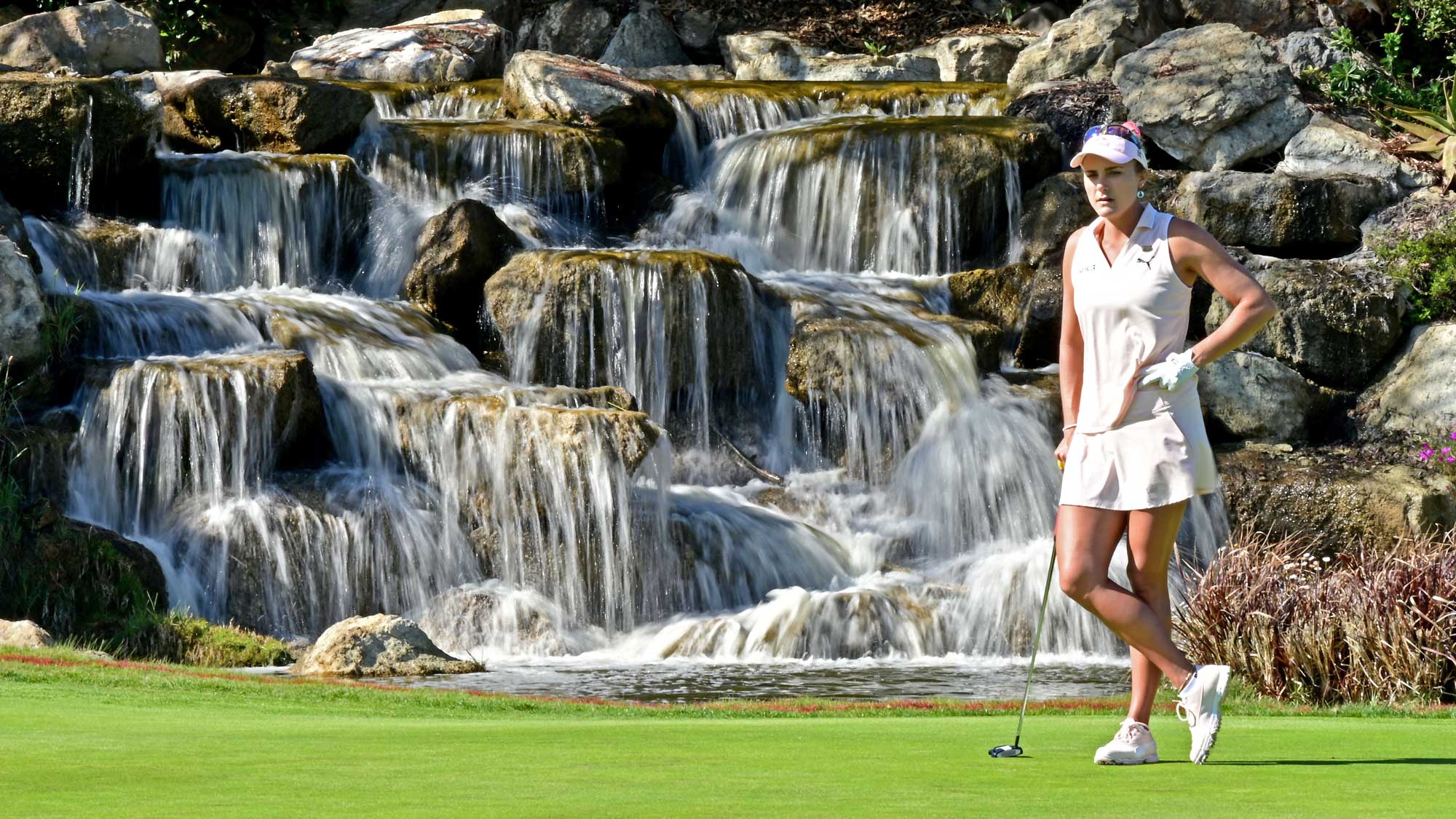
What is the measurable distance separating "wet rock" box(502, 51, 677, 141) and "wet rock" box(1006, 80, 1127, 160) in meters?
4.29

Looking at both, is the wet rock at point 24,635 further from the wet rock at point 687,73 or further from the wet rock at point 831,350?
the wet rock at point 687,73

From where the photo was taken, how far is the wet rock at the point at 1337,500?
15297 millimetres

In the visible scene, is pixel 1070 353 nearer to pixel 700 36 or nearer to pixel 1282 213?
pixel 1282 213

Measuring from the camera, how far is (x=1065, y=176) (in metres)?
19.4

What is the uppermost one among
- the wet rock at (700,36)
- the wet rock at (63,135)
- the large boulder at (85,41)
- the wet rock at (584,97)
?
the wet rock at (700,36)

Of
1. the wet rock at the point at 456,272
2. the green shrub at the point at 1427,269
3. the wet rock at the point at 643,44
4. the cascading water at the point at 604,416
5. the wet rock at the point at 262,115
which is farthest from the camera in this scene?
the wet rock at the point at 643,44

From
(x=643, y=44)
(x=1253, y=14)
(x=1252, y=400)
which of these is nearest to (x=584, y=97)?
(x=643, y=44)

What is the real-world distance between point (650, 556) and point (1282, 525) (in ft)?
18.7

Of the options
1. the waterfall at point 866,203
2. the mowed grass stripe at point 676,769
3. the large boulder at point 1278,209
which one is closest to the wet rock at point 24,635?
the mowed grass stripe at point 676,769

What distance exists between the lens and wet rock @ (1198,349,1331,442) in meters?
17.0

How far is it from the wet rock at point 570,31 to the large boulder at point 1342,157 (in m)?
11.6

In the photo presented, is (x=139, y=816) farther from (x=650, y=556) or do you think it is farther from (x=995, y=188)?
(x=995, y=188)

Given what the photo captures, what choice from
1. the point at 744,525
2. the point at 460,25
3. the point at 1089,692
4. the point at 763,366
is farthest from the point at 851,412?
the point at 460,25

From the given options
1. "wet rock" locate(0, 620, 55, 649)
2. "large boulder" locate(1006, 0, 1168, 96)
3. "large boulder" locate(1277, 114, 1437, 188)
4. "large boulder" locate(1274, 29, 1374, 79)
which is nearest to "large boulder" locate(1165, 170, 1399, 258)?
"large boulder" locate(1277, 114, 1437, 188)
